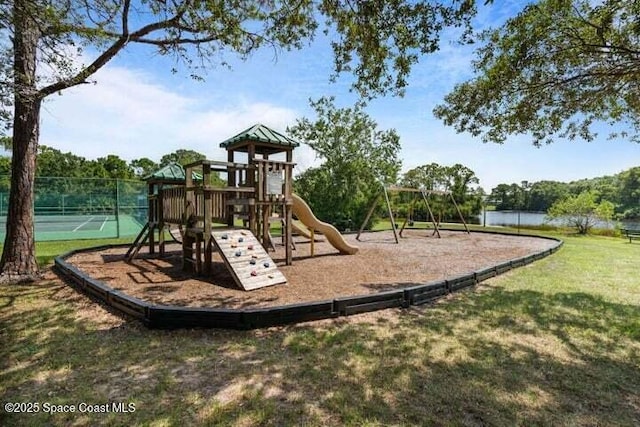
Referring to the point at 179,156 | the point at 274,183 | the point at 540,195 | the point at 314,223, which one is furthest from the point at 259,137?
the point at 540,195

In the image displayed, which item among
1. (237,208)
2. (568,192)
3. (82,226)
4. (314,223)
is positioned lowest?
(82,226)

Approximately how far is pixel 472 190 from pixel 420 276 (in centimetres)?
3514

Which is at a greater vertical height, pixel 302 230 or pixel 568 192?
pixel 568 192

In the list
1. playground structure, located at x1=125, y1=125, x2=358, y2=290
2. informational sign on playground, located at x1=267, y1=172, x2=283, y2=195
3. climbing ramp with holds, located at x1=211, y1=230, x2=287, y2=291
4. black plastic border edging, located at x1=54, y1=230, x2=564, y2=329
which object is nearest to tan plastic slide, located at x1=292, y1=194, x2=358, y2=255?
playground structure, located at x1=125, y1=125, x2=358, y2=290

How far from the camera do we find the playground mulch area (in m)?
5.29

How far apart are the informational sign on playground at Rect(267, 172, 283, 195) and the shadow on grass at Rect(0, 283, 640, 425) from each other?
3889 millimetres

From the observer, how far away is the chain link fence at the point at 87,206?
14578 millimetres

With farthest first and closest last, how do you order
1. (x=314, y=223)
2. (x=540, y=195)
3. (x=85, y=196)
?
(x=540, y=195) < (x=85, y=196) < (x=314, y=223)

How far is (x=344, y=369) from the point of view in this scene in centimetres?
307

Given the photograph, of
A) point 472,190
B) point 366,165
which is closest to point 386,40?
point 366,165

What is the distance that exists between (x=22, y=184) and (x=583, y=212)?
2817cm

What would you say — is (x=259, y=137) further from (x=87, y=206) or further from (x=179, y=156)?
(x=179, y=156)

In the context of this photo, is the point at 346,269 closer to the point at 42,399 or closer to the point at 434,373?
the point at 434,373

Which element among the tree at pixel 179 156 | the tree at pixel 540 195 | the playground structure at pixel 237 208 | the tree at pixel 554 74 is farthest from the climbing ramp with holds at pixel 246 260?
the tree at pixel 540 195
